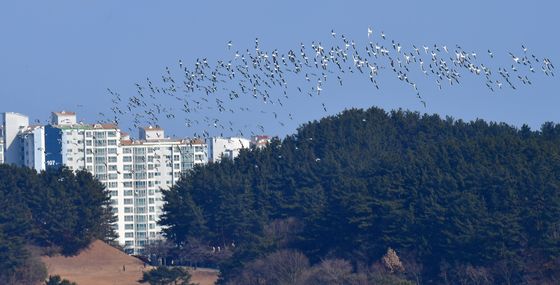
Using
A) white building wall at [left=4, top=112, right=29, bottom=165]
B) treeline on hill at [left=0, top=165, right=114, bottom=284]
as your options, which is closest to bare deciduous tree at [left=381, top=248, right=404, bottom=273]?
treeline on hill at [left=0, top=165, right=114, bottom=284]

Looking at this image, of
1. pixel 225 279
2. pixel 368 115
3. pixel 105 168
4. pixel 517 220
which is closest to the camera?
pixel 517 220

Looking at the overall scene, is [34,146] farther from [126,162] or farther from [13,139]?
[126,162]

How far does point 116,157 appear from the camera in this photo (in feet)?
429

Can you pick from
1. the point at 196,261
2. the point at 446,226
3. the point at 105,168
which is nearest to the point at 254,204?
the point at 196,261

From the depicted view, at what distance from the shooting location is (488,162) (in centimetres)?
8300

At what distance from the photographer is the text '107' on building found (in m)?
128

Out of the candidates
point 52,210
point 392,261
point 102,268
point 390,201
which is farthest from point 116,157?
point 392,261

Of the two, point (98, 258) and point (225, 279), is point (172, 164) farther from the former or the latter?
point (225, 279)

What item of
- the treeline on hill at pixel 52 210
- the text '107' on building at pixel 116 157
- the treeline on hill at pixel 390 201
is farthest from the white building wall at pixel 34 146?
the treeline on hill at pixel 52 210

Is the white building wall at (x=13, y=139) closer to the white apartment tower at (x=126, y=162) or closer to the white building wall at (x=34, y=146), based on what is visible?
the white building wall at (x=34, y=146)

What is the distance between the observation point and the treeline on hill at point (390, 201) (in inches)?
2945

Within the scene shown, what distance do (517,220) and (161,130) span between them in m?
63.9

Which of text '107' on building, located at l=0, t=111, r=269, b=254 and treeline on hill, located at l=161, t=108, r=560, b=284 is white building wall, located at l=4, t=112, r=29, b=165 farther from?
treeline on hill, located at l=161, t=108, r=560, b=284

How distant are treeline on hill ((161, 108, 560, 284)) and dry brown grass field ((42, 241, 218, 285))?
191 cm
